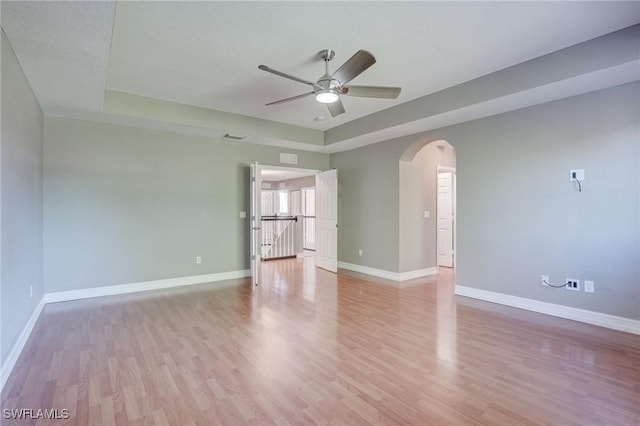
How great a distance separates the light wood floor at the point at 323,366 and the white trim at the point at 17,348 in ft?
0.21

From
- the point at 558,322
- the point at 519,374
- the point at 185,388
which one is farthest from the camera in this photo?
the point at 558,322

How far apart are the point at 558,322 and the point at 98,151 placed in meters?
6.53

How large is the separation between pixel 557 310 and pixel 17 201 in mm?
5905

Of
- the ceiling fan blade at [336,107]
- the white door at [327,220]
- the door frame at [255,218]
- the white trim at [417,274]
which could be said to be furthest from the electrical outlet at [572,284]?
the door frame at [255,218]

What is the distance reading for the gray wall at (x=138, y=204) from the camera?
4.47 meters

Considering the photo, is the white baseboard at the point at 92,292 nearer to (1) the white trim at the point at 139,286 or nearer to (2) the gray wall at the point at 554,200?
(1) the white trim at the point at 139,286

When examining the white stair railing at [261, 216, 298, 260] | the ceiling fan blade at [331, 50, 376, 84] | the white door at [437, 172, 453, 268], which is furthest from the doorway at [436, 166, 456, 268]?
the ceiling fan blade at [331, 50, 376, 84]

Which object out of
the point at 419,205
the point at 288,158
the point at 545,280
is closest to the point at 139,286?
the point at 288,158

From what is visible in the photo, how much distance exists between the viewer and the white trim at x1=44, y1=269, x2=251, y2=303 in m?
4.46

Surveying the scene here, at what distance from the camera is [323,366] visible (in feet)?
8.59

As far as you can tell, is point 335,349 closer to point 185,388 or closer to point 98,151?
point 185,388

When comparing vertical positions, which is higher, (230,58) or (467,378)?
(230,58)

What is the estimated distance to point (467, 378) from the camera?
95.3 inches

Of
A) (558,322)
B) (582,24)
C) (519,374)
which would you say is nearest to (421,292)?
(558,322)
